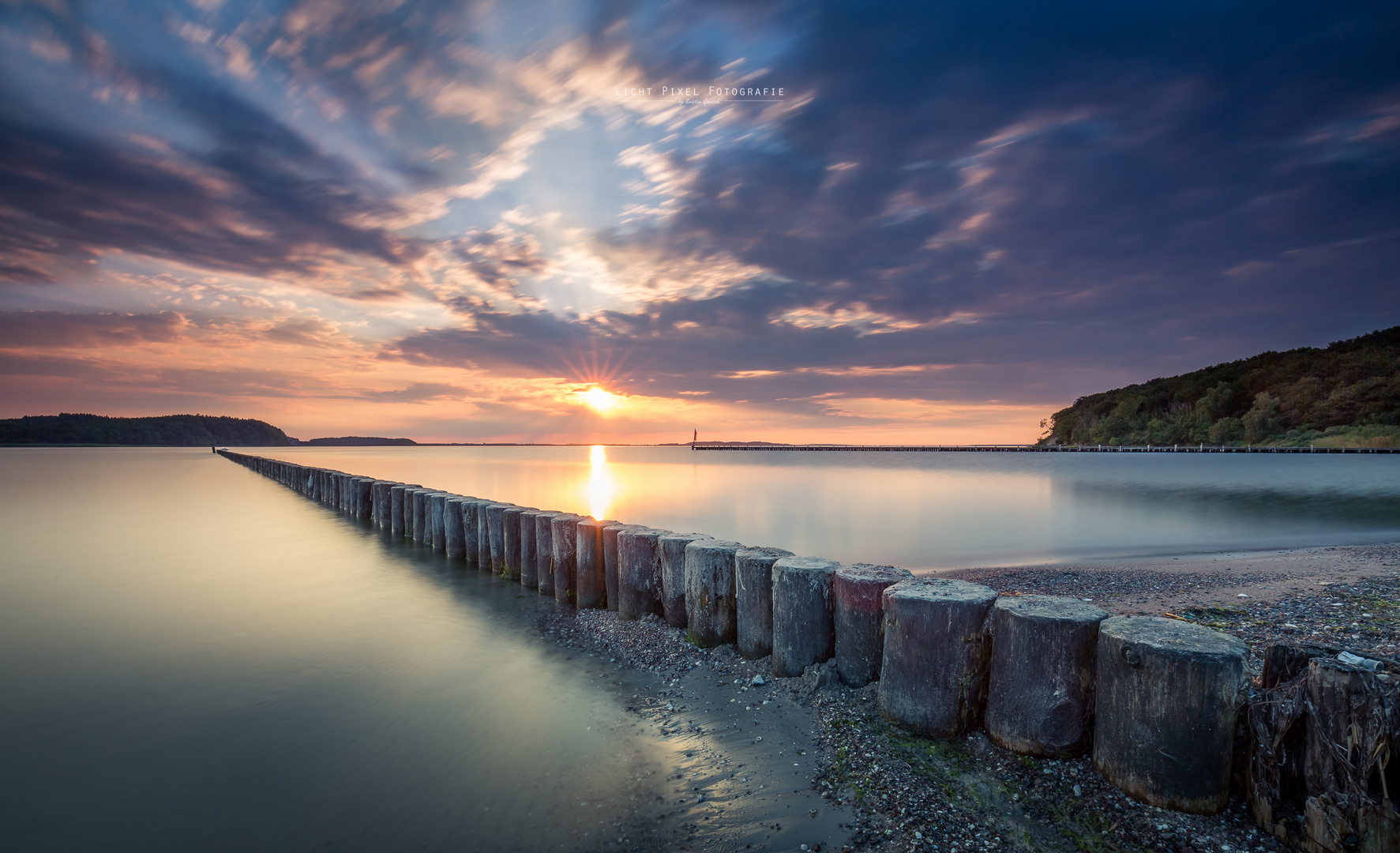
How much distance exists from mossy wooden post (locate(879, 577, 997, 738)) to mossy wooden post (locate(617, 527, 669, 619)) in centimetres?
243

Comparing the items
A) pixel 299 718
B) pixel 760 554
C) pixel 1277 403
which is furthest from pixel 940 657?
pixel 1277 403

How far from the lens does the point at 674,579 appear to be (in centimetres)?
496

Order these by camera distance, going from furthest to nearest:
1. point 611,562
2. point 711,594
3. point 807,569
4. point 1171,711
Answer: point 611,562, point 711,594, point 807,569, point 1171,711

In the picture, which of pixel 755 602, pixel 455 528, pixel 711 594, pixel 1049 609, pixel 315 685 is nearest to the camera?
pixel 1049 609

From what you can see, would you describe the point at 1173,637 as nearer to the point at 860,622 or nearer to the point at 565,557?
the point at 860,622

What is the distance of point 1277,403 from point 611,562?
297 ft

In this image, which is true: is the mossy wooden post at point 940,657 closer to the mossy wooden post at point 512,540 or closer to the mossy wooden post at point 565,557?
the mossy wooden post at point 565,557

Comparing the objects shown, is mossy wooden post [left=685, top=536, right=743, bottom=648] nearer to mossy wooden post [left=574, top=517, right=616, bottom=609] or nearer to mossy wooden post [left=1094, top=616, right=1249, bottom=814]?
mossy wooden post [left=574, top=517, right=616, bottom=609]

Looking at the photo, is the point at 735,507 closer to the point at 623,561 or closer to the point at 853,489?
the point at 853,489

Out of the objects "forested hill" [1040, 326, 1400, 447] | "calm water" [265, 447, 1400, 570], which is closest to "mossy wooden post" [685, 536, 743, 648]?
"calm water" [265, 447, 1400, 570]

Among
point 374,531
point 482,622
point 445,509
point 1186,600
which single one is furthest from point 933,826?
point 374,531

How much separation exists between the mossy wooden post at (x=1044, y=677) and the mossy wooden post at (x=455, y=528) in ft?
25.8

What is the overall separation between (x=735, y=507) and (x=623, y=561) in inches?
560

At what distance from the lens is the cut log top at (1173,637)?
2.42 meters
